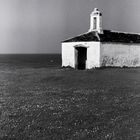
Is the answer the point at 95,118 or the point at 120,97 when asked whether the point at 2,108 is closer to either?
the point at 95,118

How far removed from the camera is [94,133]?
10016mm

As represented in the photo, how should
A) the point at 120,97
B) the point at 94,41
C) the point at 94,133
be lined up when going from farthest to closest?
the point at 94,41 < the point at 120,97 < the point at 94,133

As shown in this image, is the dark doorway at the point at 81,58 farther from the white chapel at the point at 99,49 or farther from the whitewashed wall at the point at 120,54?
the whitewashed wall at the point at 120,54

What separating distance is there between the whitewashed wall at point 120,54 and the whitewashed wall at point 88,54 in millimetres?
811

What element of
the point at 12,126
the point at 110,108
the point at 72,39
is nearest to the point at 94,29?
the point at 72,39

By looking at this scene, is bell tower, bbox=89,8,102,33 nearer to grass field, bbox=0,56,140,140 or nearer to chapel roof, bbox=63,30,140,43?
chapel roof, bbox=63,30,140,43

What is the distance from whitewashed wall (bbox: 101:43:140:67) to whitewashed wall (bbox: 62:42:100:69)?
0.81 m

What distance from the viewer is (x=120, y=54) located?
41.6 metres

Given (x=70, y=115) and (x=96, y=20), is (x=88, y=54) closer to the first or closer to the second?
(x=96, y=20)

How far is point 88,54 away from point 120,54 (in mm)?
4866

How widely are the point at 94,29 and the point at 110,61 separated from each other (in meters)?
5.53

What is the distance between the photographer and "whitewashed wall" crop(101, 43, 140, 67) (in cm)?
3972

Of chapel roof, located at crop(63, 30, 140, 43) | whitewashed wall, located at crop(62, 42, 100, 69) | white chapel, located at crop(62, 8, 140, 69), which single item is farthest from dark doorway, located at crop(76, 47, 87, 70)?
chapel roof, located at crop(63, 30, 140, 43)

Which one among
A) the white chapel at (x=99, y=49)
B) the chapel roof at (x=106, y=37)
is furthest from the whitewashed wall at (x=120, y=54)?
the chapel roof at (x=106, y=37)
